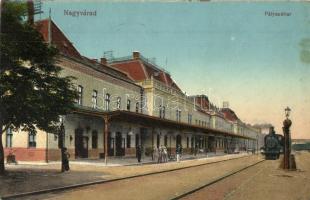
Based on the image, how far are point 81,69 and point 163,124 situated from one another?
6652mm

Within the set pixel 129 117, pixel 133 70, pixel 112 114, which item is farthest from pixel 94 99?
pixel 133 70

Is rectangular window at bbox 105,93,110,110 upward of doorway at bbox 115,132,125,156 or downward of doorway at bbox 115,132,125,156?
upward

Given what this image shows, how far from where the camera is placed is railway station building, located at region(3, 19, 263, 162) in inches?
1043

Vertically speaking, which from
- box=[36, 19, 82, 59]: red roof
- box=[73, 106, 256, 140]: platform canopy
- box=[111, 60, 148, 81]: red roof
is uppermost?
box=[111, 60, 148, 81]: red roof

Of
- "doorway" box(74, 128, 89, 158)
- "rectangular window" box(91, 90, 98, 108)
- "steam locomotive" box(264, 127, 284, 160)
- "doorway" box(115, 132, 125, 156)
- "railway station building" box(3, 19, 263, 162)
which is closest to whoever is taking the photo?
"railway station building" box(3, 19, 263, 162)

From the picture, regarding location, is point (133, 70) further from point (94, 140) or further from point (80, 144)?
point (80, 144)

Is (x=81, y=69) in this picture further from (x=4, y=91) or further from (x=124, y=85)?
(x=4, y=91)

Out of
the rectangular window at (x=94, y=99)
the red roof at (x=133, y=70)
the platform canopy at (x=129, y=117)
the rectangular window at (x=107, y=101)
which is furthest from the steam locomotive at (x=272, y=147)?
the rectangular window at (x=94, y=99)

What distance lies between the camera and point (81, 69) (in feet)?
97.4

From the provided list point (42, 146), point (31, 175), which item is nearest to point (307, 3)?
point (31, 175)

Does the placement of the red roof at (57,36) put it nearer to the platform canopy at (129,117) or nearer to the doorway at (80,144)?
the platform canopy at (129,117)

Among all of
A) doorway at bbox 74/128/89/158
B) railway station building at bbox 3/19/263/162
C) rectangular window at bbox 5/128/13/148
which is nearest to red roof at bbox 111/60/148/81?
railway station building at bbox 3/19/263/162

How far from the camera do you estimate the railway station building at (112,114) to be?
26.5 metres

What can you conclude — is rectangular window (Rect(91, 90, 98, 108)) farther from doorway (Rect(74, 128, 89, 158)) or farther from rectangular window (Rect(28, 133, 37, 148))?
rectangular window (Rect(28, 133, 37, 148))
